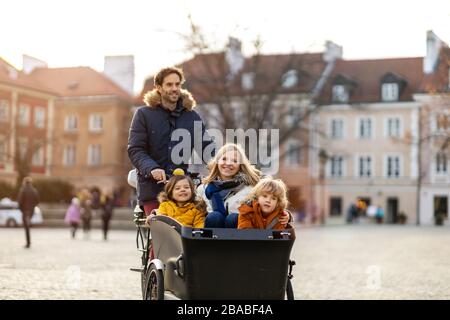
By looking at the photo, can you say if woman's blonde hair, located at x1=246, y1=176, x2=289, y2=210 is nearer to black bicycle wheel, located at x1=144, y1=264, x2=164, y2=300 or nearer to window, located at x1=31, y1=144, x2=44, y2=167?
black bicycle wheel, located at x1=144, y1=264, x2=164, y2=300

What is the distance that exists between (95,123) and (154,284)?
64.8 m

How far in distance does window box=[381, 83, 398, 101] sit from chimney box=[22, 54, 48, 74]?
26.2m

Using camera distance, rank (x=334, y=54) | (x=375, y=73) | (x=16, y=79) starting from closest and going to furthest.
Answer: (x=16, y=79) → (x=375, y=73) → (x=334, y=54)

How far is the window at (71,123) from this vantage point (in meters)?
71.8

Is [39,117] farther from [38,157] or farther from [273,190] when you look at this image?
[273,190]

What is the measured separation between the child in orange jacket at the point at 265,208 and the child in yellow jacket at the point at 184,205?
53 cm

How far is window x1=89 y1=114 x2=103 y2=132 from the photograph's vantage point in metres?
70.2

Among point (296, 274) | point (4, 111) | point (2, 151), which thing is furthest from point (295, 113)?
point (296, 274)

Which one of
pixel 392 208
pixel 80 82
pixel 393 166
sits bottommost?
pixel 392 208

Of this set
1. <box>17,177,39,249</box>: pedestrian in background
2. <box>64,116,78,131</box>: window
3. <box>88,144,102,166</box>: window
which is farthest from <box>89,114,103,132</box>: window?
<box>17,177,39,249</box>: pedestrian in background

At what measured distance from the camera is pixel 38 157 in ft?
208

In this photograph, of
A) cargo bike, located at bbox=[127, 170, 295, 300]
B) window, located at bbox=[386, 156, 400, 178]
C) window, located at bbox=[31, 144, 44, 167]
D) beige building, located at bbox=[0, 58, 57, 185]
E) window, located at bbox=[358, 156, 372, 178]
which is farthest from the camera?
window, located at bbox=[358, 156, 372, 178]

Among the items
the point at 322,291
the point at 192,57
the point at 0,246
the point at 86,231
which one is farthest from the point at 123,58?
the point at 322,291

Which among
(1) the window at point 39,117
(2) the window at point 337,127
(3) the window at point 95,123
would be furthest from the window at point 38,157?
(2) the window at point 337,127
